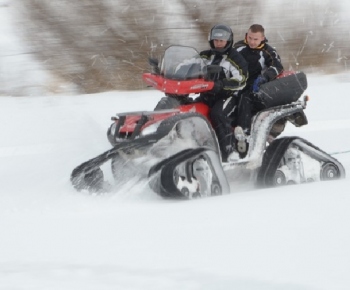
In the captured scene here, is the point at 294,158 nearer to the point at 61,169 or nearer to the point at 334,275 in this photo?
the point at 61,169

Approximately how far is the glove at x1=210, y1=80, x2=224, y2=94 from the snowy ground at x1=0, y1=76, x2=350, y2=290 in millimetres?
1086

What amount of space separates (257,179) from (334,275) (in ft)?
11.5

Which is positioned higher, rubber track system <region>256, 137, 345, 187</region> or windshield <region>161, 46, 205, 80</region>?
windshield <region>161, 46, 205, 80</region>

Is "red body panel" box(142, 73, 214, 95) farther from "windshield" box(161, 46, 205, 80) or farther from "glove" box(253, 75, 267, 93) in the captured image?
"glove" box(253, 75, 267, 93)

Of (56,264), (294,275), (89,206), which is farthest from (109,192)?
(294,275)

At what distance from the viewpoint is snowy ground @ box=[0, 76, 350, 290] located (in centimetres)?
466

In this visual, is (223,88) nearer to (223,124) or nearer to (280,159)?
(223,124)

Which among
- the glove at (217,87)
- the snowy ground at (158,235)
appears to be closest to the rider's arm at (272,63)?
the glove at (217,87)

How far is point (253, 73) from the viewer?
859cm

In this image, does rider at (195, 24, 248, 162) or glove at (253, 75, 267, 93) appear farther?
glove at (253, 75, 267, 93)

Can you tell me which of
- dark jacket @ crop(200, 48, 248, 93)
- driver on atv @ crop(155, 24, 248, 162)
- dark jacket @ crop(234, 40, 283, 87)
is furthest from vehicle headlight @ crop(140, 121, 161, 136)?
dark jacket @ crop(234, 40, 283, 87)

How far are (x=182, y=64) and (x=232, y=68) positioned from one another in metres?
0.51

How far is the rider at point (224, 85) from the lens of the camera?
7887 millimetres

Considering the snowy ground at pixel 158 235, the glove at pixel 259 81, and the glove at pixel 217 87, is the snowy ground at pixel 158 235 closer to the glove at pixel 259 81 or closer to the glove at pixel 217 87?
the glove at pixel 217 87
